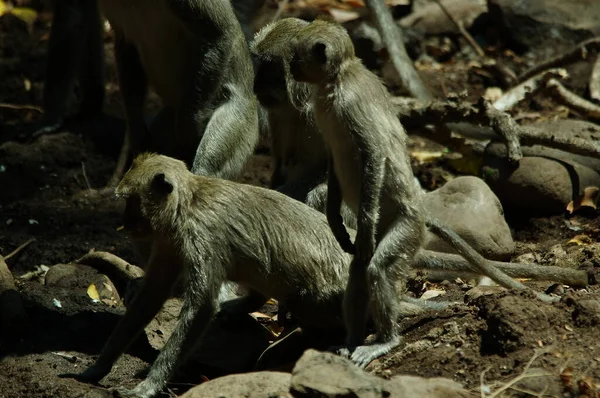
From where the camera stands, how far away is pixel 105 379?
5.98 metres

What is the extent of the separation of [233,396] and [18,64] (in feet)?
27.3

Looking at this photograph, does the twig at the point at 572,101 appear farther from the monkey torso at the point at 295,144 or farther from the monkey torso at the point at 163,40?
the monkey torso at the point at 163,40

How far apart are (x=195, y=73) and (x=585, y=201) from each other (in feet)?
11.4

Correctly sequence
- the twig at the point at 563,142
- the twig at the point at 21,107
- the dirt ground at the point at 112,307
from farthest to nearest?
the twig at the point at 21,107, the twig at the point at 563,142, the dirt ground at the point at 112,307

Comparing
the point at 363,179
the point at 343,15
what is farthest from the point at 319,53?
the point at 343,15

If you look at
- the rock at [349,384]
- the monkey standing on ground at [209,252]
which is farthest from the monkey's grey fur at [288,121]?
the rock at [349,384]

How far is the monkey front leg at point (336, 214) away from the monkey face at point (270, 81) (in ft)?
3.26

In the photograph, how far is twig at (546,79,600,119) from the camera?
9625 millimetres

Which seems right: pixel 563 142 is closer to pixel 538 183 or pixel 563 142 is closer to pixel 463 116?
pixel 538 183

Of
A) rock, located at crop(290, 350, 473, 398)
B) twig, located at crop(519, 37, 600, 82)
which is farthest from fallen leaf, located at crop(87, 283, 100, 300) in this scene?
twig, located at crop(519, 37, 600, 82)

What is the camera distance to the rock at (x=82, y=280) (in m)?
7.29

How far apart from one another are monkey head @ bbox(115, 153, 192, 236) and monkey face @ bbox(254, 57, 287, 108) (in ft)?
3.99

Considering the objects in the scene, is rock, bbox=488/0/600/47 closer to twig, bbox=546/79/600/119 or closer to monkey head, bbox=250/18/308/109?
twig, bbox=546/79/600/119

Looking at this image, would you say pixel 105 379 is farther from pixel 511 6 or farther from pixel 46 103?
pixel 511 6
